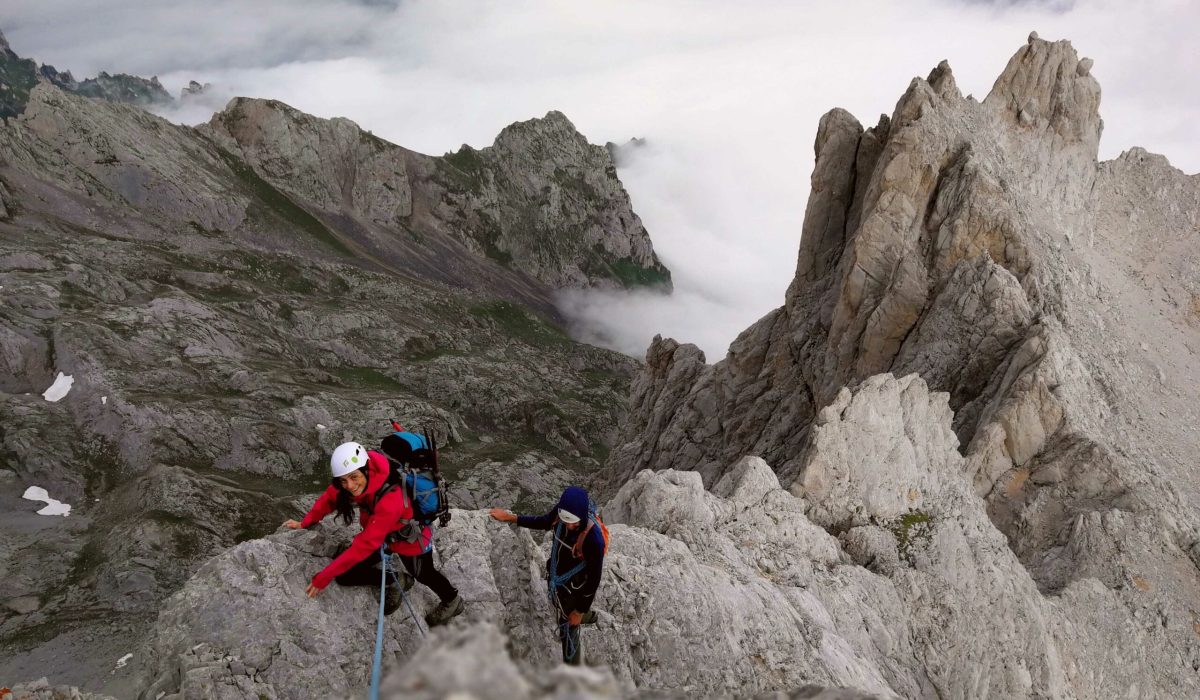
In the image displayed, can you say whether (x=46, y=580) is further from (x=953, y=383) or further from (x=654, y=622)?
(x=953, y=383)

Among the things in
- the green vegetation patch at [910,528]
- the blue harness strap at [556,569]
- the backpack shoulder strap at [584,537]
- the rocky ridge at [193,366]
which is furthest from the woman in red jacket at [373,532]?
the rocky ridge at [193,366]

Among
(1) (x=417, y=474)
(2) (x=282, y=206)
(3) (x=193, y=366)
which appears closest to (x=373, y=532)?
(1) (x=417, y=474)

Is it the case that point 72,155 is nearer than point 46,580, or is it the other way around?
point 46,580

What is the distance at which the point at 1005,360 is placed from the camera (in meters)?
34.0

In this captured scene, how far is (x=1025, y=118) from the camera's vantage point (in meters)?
50.7

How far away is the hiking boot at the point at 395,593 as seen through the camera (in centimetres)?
1213

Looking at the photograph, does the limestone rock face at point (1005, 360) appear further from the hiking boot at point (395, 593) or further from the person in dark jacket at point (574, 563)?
the hiking boot at point (395, 593)

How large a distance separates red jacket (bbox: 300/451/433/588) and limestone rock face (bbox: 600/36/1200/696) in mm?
15864

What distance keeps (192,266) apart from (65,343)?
42.8 m

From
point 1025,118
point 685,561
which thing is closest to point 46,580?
point 685,561

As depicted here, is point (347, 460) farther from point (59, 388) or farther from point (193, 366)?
point (193, 366)

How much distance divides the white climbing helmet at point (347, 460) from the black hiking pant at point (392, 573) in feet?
6.39

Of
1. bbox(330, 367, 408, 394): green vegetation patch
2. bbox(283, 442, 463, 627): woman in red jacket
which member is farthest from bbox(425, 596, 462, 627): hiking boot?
bbox(330, 367, 408, 394): green vegetation patch

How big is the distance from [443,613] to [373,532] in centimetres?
247
